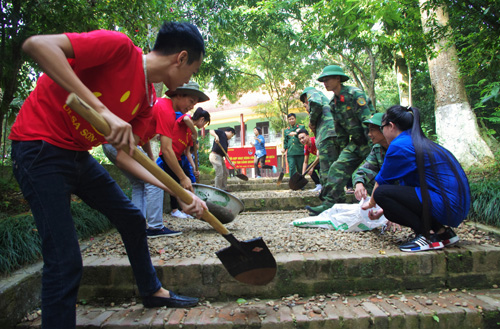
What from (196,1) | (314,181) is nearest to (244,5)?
(196,1)

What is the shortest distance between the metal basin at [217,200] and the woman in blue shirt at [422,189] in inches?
56.7

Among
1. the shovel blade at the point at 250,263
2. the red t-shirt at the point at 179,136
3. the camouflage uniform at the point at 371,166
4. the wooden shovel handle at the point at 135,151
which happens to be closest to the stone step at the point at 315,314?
the shovel blade at the point at 250,263

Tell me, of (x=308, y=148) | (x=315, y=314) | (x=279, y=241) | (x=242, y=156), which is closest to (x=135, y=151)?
(x=315, y=314)

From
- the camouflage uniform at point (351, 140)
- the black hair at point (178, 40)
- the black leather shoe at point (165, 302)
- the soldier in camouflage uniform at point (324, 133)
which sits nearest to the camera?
the black hair at point (178, 40)

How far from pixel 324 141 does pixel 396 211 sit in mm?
1941

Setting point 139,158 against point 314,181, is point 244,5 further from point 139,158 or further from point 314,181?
point 139,158

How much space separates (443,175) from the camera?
2.37 meters

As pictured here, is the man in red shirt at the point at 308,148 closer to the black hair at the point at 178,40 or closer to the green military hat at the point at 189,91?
the green military hat at the point at 189,91

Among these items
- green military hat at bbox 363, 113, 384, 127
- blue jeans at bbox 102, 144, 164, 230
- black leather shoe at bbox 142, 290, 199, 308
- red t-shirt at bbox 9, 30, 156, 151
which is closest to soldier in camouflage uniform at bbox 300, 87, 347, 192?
green military hat at bbox 363, 113, 384, 127

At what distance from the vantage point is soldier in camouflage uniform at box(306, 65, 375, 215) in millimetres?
3768

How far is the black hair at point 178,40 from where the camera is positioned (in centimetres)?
155

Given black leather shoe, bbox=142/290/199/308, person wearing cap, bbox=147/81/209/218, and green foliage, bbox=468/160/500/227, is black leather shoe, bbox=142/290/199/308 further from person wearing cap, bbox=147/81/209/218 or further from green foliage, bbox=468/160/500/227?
green foliage, bbox=468/160/500/227

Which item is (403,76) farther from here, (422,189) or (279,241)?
(279,241)

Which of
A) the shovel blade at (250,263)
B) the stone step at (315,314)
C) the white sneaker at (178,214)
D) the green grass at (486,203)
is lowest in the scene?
the stone step at (315,314)
